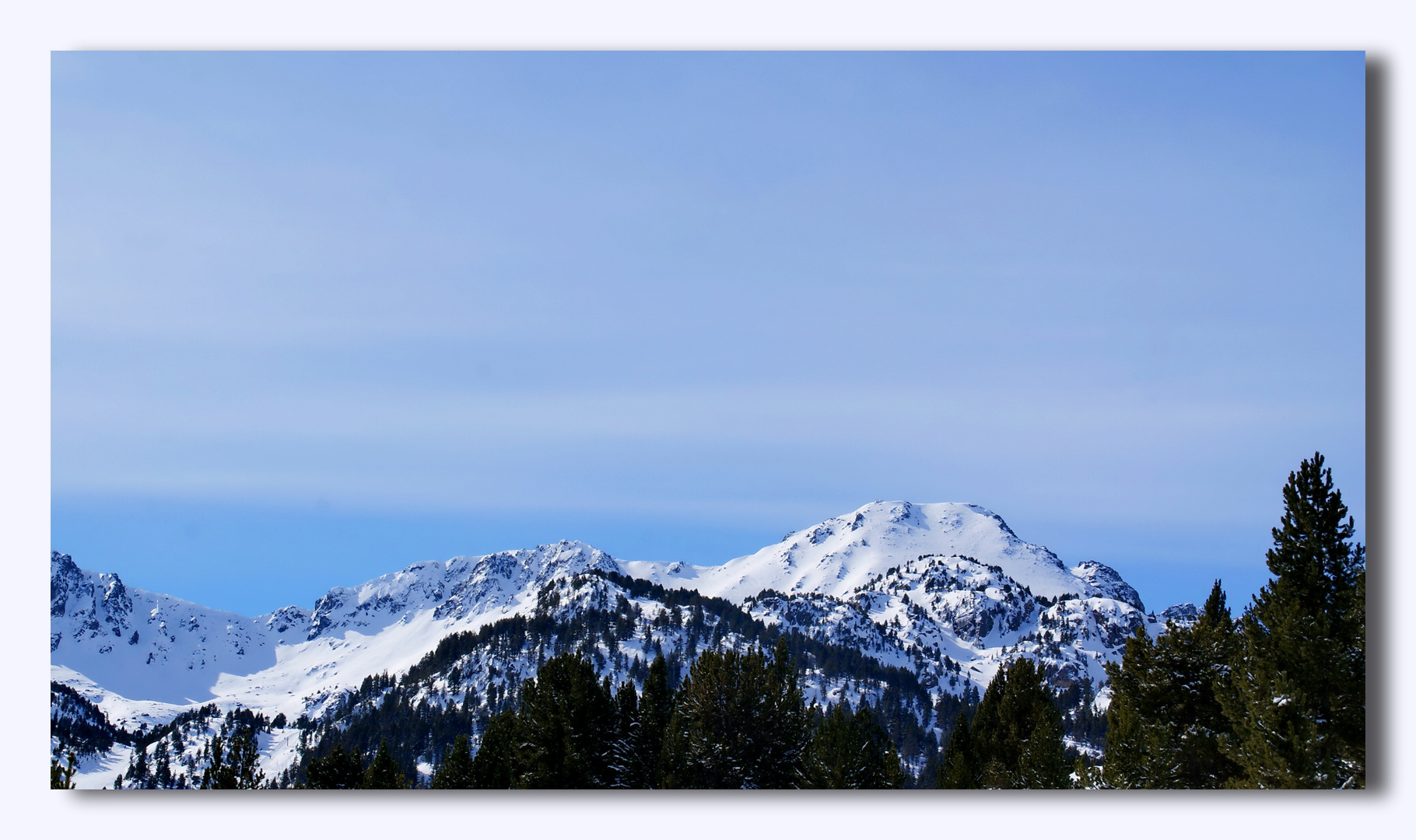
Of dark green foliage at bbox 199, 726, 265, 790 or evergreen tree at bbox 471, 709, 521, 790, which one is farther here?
evergreen tree at bbox 471, 709, 521, 790

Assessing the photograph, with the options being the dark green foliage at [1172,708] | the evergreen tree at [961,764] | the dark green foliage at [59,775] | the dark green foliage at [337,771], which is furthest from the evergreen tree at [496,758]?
the dark green foliage at [1172,708]

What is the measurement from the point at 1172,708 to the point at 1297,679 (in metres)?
4.89

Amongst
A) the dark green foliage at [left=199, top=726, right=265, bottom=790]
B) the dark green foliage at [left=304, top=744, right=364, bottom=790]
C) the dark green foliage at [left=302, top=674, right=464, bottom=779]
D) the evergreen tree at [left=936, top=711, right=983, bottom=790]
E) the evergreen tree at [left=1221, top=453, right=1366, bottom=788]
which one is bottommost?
the dark green foliage at [left=302, top=674, right=464, bottom=779]

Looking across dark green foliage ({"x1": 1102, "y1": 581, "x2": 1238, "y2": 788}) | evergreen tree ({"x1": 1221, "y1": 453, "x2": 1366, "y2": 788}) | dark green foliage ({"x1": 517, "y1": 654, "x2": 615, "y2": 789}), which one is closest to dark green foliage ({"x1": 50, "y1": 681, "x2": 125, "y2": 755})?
dark green foliage ({"x1": 517, "y1": 654, "x2": 615, "y2": 789})

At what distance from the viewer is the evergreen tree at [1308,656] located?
487 inches

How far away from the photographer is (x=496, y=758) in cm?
2119

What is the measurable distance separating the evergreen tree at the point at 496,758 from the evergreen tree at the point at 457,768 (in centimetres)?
43

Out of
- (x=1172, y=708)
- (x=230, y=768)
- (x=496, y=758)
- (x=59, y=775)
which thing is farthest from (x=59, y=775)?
(x=1172, y=708)

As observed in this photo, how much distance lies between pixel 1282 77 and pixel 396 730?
153m

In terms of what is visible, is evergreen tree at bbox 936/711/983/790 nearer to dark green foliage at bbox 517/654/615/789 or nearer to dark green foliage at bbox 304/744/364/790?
dark green foliage at bbox 517/654/615/789

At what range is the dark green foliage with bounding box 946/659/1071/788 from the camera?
18.0 meters

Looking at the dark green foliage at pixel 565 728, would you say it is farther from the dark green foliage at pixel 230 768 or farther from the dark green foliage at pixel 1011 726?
the dark green foliage at pixel 1011 726

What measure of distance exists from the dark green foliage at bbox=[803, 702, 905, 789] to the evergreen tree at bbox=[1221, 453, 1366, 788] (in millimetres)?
6746
